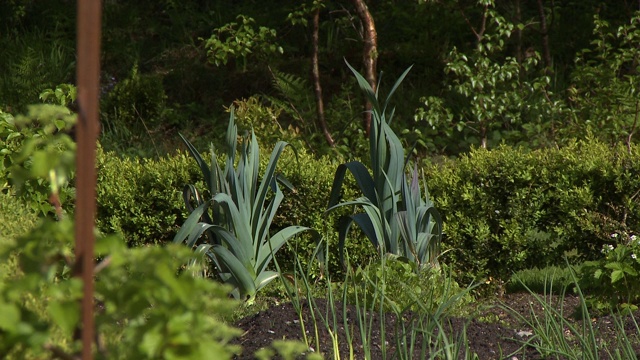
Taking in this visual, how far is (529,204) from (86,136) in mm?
4628

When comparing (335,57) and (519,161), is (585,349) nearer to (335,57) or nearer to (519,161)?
(519,161)

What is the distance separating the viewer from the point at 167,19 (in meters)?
12.3

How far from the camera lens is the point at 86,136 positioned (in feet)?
3.87

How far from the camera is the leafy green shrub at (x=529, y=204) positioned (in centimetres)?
535

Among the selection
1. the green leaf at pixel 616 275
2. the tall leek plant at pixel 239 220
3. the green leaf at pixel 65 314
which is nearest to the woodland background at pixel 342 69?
the tall leek plant at pixel 239 220

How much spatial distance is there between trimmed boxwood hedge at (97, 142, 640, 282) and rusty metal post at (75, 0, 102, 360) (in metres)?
4.21

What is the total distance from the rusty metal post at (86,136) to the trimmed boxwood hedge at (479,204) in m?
4.21

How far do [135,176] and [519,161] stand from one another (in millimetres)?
2593

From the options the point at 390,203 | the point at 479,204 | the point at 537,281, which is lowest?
the point at 537,281

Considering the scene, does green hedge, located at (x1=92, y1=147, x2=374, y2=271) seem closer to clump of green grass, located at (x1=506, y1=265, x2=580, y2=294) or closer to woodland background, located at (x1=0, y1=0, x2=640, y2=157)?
clump of green grass, located at (x1=506, y1=265, x2=580, y2=294)

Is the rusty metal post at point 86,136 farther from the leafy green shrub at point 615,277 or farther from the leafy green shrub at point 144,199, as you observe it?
the leafy green shrub at point 144,199

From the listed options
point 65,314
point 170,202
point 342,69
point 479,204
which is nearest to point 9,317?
point 65,314

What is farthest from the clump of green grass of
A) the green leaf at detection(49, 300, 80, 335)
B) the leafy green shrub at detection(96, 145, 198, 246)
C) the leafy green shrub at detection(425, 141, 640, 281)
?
the green leaf at detection(49, 300, 80, 335)

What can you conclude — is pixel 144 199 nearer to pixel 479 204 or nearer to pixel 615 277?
pixel 479 204
